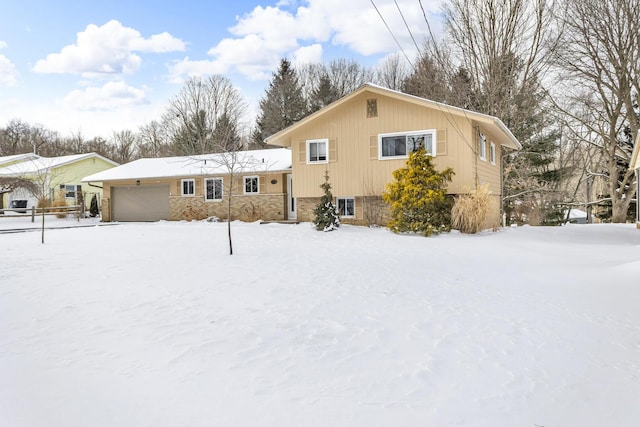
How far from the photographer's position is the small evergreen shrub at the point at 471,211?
1359 cm

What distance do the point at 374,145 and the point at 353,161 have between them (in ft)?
3.28

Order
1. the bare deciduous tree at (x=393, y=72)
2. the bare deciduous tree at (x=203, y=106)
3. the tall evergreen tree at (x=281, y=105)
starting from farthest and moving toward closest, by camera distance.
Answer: the bare deciduous tree at (x=203, y=106) → the tall evergreen tree at (x=281, y=105) → the bare deciduous tree at (x=393, y=72)

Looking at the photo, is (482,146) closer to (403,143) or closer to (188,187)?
(403,143)

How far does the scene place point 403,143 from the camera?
1559 centimetres

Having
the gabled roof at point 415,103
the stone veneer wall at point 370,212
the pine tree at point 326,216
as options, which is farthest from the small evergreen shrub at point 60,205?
the stone veneer wall at point 370,212

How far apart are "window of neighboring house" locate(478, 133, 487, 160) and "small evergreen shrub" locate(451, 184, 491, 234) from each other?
98.2 inches

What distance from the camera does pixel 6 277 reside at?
688 centimetres

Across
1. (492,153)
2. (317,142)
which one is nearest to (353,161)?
(317,142)

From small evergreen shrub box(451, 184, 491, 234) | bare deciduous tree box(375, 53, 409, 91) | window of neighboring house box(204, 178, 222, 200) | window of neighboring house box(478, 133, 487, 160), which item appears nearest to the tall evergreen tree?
bare deciduous tree box(375, 53, 409, 91)

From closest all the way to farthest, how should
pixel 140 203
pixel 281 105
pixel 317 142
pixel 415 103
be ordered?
pixel 415 103 < pixel 317 142 < pixel 140 203 < pixel 281 105

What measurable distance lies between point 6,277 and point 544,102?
24.2 metres

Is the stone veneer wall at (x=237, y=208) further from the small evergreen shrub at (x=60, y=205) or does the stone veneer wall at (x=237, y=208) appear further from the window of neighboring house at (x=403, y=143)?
the small evergreen shrub at (x=60, y=205)

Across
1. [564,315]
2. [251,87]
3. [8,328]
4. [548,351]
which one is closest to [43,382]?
[8,328]

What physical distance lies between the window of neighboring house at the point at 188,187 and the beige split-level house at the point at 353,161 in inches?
2.0
